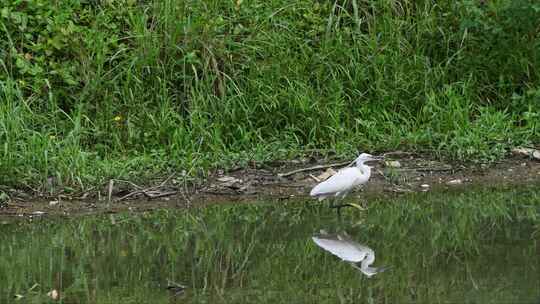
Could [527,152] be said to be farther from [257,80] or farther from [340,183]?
[257,80]

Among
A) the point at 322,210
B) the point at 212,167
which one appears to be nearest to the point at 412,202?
the point at 322,210

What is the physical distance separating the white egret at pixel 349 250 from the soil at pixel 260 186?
1473 millimetres

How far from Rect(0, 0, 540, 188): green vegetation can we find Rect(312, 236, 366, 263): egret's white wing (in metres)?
2.20

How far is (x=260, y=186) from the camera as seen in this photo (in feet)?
31.4

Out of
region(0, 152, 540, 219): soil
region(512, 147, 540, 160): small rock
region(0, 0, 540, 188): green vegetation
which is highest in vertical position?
region(0, 0, 540, 188): green vegetation

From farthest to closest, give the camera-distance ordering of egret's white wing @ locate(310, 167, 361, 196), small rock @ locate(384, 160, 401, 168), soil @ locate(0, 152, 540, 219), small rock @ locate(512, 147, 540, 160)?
1. small rock @ locate(512, 147, 540, 160)
2. small rock @ locate(384, 160, 401, 168)
3. soil @ locate(0, 152, 540, 219)
4. egret's white wing @ locate(310, 167, 361, 196)

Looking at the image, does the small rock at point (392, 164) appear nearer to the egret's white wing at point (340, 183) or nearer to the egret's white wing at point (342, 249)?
the egret's white wing at point (340, 183)

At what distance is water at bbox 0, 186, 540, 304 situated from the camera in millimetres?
6293

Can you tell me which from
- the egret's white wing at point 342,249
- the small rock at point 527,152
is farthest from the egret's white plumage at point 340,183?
the small rock at point 527,152

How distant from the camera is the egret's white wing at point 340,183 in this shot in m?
8.64

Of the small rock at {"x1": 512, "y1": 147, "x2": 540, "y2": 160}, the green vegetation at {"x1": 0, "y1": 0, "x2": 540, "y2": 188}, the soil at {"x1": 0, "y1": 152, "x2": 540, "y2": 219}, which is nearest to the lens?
the soil at {"x1": 0, "y1": 152, "x2": 540, "y2": 219}

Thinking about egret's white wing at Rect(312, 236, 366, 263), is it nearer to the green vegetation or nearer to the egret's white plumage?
the egret's white plumage

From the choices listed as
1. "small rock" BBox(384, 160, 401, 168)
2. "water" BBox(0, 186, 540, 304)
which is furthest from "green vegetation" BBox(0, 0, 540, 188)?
"water" BBox(0, 186, 540, 304)

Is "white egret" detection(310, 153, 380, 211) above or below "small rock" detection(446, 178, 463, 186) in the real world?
above
